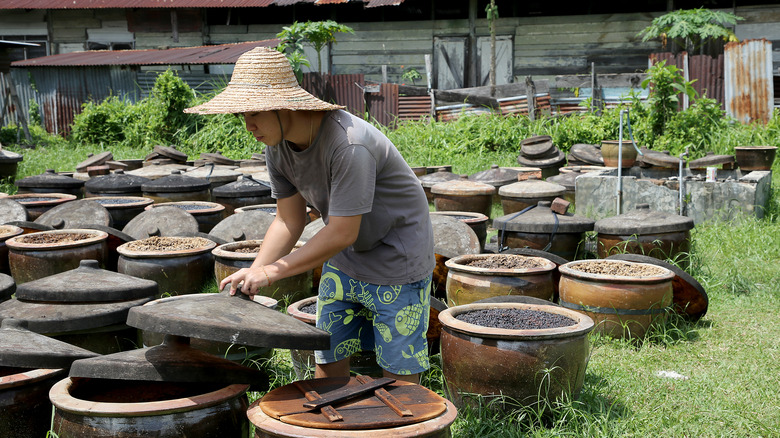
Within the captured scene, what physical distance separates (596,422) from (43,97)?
1897 cm

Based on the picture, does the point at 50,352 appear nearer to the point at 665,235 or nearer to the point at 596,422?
the point at 596,422

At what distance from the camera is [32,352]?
2768mm

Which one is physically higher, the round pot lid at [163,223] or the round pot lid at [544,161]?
the round pot lid at [544,161]

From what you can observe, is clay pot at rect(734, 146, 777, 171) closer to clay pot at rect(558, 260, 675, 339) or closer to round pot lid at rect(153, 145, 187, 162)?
clay pot at rect(558, 260, 675, 339)

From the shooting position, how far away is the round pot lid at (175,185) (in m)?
7.72

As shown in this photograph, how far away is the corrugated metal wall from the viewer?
1374 cm

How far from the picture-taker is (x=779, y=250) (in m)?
7.02

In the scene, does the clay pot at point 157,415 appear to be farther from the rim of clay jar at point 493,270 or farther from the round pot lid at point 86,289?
the rim of clay jar at point 493,270

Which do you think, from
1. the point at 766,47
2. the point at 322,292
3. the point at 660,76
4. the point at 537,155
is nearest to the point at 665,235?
the point at 322,292

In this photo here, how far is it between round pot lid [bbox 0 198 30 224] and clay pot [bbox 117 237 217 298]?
190 centimetres

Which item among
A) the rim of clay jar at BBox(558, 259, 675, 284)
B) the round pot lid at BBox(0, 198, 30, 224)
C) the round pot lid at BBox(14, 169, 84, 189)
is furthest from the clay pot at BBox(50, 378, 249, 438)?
the round pot lid at BBox(14, 169, 84, 189)

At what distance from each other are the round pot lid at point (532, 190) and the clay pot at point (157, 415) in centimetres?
531

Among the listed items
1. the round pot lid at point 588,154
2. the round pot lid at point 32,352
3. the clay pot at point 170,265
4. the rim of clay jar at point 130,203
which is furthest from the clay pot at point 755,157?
the round pot lid at point 32,352

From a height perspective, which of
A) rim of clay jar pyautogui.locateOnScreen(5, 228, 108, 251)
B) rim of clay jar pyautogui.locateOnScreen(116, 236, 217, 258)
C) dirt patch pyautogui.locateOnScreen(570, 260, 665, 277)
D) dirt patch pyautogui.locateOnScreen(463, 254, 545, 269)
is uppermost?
rim of clay jar pyautogui.locateOnScreen(5, 228, 108, 251)
